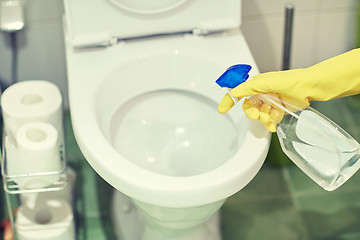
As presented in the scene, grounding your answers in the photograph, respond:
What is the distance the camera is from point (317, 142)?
116 cm

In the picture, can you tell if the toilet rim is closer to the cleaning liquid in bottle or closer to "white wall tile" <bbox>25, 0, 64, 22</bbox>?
the cleaning liquid in bottle

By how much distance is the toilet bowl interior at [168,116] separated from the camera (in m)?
1.37

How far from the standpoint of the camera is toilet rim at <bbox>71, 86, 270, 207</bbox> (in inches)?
43.3

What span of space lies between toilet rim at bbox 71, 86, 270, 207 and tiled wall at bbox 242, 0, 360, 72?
61 centimetres

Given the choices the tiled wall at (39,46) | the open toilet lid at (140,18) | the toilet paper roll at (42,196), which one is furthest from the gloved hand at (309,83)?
the tiled wall at (39,46)

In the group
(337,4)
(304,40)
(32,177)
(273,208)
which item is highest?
(337,4)

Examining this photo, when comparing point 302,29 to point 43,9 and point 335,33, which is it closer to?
point 335,33

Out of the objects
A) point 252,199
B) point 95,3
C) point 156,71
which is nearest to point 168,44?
point 156,71

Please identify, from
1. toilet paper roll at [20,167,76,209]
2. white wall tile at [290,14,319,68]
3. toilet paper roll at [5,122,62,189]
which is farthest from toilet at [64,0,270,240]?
white wall tile at [290,14,319,68]

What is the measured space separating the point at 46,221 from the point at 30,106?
277 millimetres

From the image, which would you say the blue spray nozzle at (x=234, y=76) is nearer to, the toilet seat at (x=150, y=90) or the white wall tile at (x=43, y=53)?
the toilet seat at (x=150, y=90)

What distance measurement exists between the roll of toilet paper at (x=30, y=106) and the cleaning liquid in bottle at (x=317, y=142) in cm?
42

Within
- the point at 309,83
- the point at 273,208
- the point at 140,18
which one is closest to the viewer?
the point at 309,83

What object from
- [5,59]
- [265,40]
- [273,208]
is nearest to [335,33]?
[265,40]
